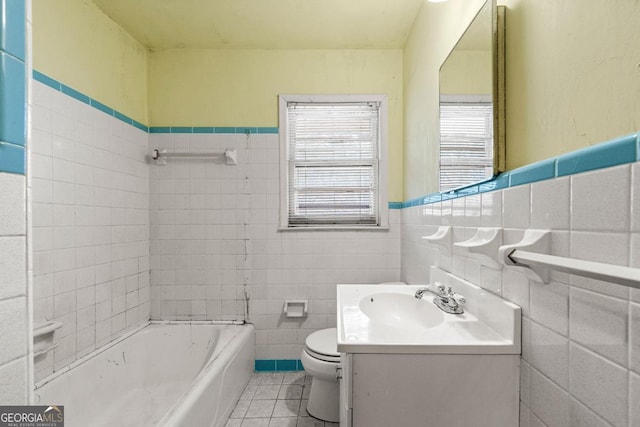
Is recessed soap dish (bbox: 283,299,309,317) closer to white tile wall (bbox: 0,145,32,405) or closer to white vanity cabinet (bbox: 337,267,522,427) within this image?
white vanity cabinet (bbox: 337,267,522,427)

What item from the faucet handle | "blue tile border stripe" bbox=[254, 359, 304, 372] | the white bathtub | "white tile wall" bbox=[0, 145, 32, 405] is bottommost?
"blue tile border stripe" bbox=[254, 359, 304, 372]

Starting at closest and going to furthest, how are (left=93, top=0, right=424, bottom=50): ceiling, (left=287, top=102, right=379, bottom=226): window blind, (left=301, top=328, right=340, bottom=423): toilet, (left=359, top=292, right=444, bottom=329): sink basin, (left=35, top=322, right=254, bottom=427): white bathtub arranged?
(left=359, top=292, right=444, bottom=329): sink basin
(left=35, top=322, right=254, bottom=427): white bathtub
(left=301, top=328, right=340, bottom=423): toilet
(left=93, top=0, right=424, bottom=50): ceiling
(left=287, top=102, right=379, bottom=226): window blind

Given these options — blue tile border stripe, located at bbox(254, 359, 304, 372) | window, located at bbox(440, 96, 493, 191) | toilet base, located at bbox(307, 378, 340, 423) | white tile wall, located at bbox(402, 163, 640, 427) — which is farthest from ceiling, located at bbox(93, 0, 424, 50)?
blue tile border stripe, located at bbox(254, 359, 304, 372)

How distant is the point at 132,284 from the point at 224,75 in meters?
1.69

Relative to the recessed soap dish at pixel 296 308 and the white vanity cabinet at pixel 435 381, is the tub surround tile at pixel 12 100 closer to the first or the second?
the white vanity cabinet at pixel 435 381

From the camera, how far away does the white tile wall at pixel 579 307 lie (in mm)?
537

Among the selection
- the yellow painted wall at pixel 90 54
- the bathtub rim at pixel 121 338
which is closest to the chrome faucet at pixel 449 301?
the bathtub rim at pixel 121 338

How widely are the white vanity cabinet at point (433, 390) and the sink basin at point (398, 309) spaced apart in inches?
14.5

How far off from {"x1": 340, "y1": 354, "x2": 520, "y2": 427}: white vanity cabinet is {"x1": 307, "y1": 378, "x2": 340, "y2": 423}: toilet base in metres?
0.93

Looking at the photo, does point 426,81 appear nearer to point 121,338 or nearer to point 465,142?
point 465,142

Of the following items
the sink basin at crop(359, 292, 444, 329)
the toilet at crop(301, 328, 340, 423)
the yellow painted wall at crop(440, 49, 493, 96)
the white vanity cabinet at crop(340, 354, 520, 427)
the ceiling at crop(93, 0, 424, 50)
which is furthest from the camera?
the ceiling at crop(93, 0, 424, 50)

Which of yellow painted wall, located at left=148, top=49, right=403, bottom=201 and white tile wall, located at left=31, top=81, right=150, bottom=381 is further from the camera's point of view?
yellow painted wall, located at left=148, top=49, right=403, bottom=201

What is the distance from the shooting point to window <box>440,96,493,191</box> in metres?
1.04

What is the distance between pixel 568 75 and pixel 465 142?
524mm
